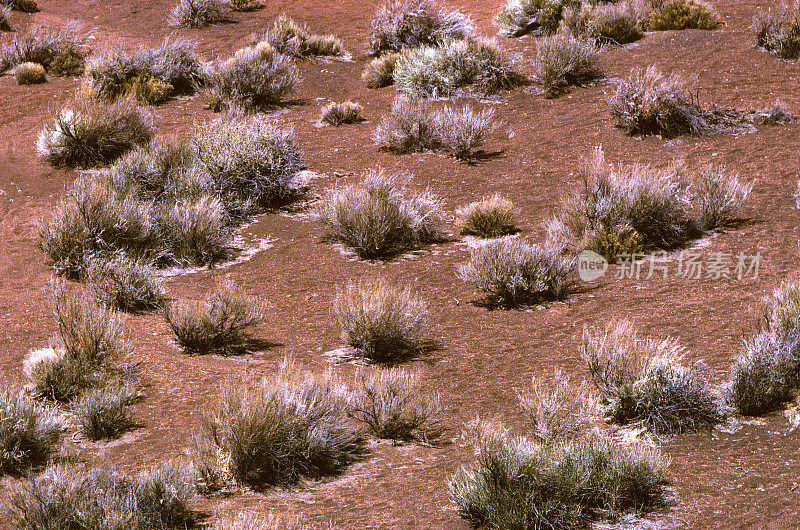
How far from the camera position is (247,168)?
1102cm

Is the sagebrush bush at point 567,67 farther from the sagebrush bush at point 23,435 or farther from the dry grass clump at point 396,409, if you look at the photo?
the sagebrush bush at point 23,435

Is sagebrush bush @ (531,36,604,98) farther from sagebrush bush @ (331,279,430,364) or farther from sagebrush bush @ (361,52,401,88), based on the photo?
sagebrush bush @ (331,279,430,364)

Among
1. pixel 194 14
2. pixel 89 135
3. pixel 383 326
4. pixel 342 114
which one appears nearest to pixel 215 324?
pixel 383 326

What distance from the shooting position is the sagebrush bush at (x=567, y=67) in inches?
526

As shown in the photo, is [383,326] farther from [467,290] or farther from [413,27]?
[413,27]

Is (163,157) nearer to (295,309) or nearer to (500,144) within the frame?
(295,309)

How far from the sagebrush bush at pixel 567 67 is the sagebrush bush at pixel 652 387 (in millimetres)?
8084

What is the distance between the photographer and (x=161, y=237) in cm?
950

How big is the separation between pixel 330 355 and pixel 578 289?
277 cm

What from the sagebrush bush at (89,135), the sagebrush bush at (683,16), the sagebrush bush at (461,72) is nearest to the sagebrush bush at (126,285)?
the sagebrush bush at (89,135)

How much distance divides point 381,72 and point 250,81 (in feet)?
8.33

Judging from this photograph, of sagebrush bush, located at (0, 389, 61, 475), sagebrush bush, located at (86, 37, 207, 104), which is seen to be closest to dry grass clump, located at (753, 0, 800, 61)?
sagebrush bush, located at (86, 37, 207, 104)


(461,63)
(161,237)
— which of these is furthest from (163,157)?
(461,63)

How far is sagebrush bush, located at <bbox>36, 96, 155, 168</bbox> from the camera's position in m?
11.7
